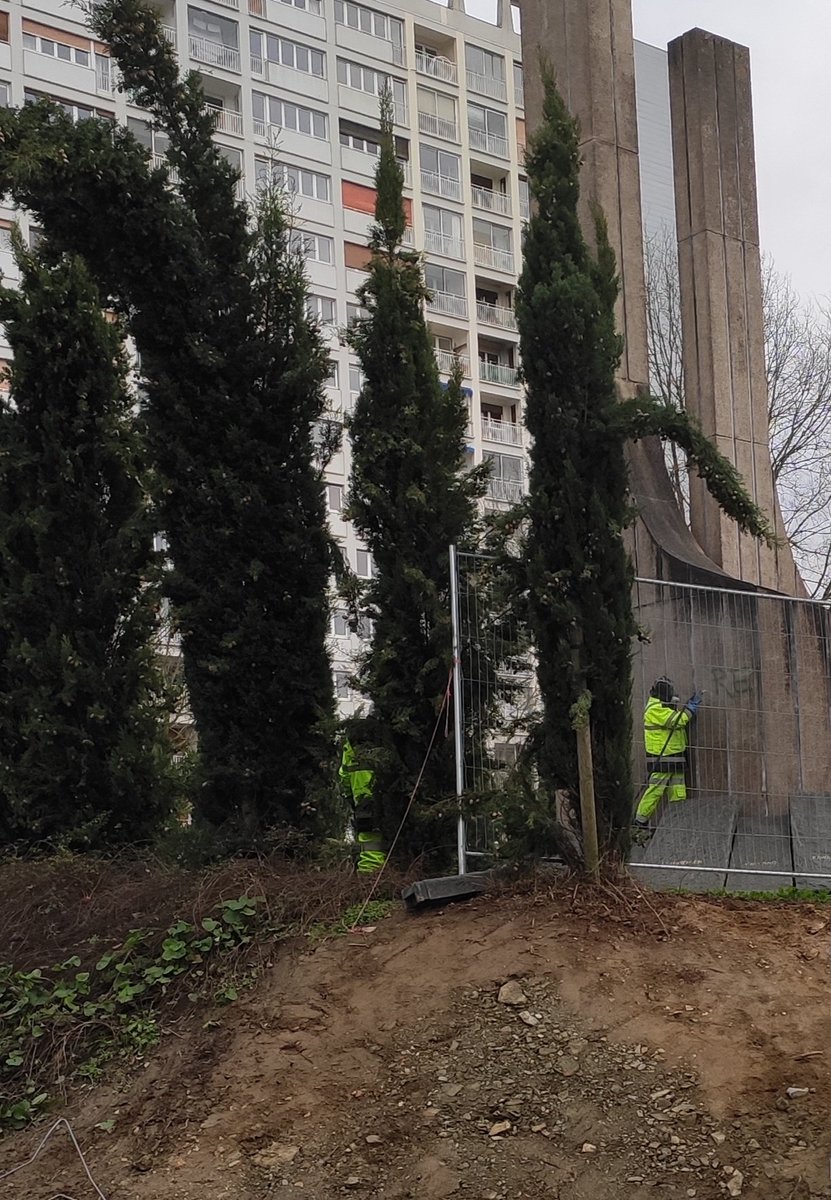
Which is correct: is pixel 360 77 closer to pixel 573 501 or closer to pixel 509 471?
pixel 509 471

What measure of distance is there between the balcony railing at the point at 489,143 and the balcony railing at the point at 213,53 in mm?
10388

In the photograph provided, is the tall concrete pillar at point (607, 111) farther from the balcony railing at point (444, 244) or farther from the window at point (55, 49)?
the balcony railing at point (444, 244)

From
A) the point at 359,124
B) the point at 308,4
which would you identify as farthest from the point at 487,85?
the point at 308,4

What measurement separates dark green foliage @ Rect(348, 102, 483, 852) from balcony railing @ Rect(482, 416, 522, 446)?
41.6 meters

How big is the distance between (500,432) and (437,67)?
13.3 m

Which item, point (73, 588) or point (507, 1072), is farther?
point (73, 588)

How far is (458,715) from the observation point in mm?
9602

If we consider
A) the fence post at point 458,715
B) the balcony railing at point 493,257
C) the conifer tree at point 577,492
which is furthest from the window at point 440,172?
the fence post at point 458,715

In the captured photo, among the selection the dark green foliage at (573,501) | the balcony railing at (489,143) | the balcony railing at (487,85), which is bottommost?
the dark green foliage at (573,501)

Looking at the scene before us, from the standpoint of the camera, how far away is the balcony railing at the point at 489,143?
55.6 metres

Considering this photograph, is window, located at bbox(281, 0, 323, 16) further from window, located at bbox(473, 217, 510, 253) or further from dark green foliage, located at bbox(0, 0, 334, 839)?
dark green foliage, located at bbox(0, 0, 334, 839)

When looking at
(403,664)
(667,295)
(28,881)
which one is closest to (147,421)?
(403,664)

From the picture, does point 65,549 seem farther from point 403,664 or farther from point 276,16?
point 276,16

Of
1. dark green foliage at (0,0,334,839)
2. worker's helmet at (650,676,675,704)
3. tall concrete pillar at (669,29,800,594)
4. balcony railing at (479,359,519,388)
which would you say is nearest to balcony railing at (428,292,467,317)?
balcony railing at (479,359,519,388)
